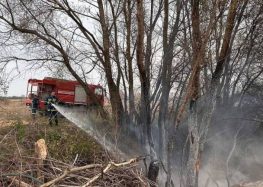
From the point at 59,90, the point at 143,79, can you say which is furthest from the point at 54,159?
the point at 59,90

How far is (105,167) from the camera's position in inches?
298

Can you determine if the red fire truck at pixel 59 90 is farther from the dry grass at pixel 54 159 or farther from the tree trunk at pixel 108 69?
the dry grass at pixel 54 159

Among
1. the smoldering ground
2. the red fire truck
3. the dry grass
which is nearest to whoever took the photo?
the dry grass

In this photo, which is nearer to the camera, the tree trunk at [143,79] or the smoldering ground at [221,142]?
the tree trunk at [143,79]

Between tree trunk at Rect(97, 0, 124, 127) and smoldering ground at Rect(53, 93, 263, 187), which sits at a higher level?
tree trunk at Rect(97, 0, 124, 127)

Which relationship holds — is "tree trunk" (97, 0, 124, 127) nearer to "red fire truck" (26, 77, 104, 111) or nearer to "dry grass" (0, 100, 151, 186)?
"dry grass" (0, 100, 151, 186)

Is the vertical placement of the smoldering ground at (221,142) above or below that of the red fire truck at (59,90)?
below

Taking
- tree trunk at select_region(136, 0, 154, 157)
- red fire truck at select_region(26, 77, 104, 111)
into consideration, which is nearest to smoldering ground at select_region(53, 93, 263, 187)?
tree trunk at select_region(136, 0, 154, 157)

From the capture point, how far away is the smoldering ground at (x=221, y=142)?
1460cm

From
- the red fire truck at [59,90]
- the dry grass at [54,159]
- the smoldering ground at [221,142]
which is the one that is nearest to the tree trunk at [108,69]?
the smoldering ground at [221,142]

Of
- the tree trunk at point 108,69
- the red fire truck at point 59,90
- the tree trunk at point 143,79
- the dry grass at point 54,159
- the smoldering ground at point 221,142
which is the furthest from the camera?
the red fire truck at point 59,90

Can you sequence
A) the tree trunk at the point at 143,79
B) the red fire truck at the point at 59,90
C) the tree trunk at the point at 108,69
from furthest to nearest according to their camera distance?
1. the red fire truck at the point at 59,90
2. the tree trunk at the point at 108,69
3. the tree trunk at the point at 143,79

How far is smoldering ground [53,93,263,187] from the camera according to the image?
1460 cm

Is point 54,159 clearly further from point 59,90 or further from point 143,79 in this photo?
point 59,90
